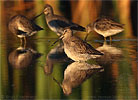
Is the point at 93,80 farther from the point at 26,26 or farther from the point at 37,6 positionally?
the point at 37,6

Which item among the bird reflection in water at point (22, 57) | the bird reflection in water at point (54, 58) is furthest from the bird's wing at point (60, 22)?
the bird reflection in water at point (22, 57)

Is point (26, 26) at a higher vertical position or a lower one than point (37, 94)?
higher

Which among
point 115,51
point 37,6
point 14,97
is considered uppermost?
point 37,6

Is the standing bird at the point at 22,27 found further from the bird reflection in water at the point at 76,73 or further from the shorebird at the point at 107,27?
the bird reflection in water at the point at 76,73

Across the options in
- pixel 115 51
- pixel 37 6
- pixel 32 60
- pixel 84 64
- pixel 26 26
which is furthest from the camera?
pixel 37 6

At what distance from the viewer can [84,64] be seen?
32.2 feet

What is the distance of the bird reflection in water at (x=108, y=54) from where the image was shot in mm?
10383

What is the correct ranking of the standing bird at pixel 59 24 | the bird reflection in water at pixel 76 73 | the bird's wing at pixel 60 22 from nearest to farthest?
the bird reflection in water at pixel 76 73
the standing bird at pixel 59 24
the bird's wing at pixel 60 22

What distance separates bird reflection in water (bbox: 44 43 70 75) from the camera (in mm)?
9511

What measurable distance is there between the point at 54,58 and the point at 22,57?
31.3 inches

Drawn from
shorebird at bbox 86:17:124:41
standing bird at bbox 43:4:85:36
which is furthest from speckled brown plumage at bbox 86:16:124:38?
standing bird at bbox 43:4:85:36

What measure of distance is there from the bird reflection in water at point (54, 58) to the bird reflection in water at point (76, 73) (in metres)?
0.41

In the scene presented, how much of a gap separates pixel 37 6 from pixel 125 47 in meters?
9.99

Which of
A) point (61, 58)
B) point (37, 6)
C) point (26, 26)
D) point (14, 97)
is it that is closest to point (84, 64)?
point (61, 58)
